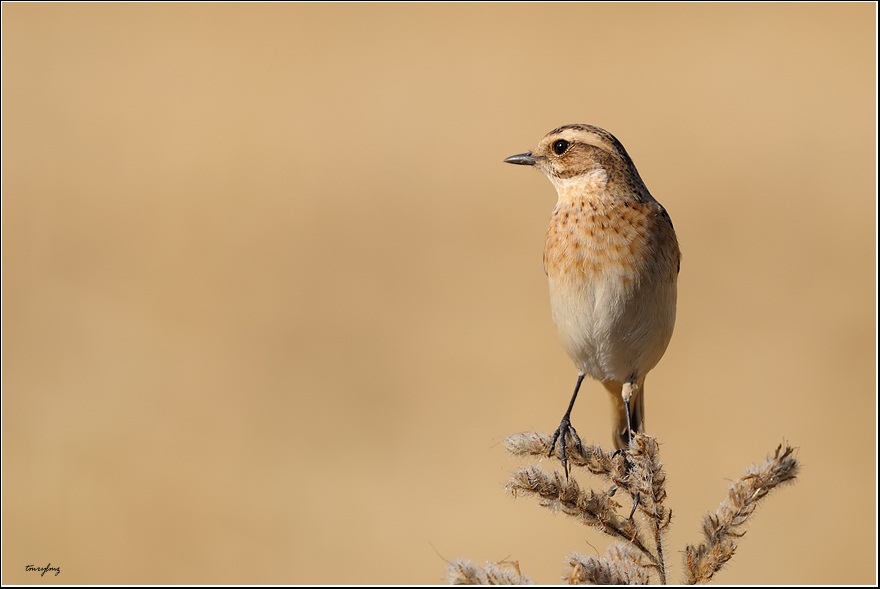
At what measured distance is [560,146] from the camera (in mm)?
4777

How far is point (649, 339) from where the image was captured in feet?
14.3

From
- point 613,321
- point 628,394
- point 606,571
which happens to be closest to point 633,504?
point 606,571

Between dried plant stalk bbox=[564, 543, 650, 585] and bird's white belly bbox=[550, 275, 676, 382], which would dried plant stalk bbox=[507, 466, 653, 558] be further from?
bird's white belly bbox=[550, 275, 676, 382]

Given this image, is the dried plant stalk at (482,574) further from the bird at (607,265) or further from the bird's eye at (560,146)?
the bird's eye at (560,146)

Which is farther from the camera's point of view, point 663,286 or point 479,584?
point 663,286

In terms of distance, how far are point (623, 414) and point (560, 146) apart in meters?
1.45

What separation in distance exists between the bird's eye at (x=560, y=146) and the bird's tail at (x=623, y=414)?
1.22 meters

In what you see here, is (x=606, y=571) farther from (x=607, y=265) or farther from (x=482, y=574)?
(x=607, y=265)

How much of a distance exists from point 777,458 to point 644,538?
442 mm

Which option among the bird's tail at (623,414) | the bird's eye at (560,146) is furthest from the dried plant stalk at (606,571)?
the bird's eye at (560,146)

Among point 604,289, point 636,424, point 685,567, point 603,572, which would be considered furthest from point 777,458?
point 636,424

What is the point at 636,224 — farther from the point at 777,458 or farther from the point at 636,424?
the point at 777,458

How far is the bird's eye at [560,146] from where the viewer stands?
187 inches

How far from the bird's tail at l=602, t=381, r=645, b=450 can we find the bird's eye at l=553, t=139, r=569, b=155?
122 cm
